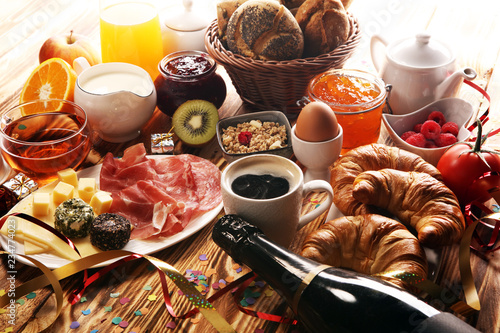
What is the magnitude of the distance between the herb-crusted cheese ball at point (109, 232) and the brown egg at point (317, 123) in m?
0.47

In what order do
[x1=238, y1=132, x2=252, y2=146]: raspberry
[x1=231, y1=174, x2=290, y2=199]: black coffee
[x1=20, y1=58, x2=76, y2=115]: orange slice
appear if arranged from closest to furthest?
1. [x1=231, y1=174, x2=290, y2=199]: black coffee
2. [x1=238, y1=132, x2=252, y2=146]: raspberry
3. [x1=20, y1=58, x2=76, y2=115]: orange slice

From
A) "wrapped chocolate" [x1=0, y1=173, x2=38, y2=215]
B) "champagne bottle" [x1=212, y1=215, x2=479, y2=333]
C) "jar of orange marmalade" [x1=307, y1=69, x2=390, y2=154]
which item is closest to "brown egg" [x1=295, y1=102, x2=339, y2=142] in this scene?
"jar of orange marmalade" [x1=307, y1=69, x2=390, y2=154]

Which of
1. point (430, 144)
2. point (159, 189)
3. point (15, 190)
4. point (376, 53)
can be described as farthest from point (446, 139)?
point (15, 190)

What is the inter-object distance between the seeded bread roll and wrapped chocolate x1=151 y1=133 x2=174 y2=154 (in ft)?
1.08

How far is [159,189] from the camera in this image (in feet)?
3.95

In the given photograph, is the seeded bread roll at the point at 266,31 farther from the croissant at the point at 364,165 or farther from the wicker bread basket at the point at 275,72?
the croissant at the point at 364,165

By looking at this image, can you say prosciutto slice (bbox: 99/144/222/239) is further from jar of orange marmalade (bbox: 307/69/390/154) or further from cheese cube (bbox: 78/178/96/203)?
jar of orange marmalade (bbox: 307/69/390/154)

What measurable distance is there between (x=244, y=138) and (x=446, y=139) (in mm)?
526

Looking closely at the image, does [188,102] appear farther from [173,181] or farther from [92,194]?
[92,194]

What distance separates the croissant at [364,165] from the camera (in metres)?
1.11

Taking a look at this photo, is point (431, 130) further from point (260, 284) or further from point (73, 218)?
point (73, 218)

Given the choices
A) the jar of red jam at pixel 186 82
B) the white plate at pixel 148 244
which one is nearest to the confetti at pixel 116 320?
the white plate at pixel 148 244

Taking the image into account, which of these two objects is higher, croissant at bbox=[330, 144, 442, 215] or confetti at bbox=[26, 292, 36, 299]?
croissant at bbox=[330, 144, 442, 215]

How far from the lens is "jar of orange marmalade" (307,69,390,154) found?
4.27 ft
